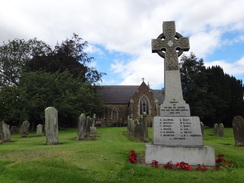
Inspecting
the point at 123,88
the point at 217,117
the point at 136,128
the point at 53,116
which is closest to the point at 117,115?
the point at 123,88

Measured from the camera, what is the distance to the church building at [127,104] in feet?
115

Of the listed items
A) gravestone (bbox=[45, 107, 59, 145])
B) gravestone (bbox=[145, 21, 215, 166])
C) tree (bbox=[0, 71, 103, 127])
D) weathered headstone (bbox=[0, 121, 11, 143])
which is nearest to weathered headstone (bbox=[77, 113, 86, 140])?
gravestone (bbox=[45, 107, 59, 145])

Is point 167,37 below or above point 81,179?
above

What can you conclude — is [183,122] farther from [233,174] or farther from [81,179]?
[81,179]

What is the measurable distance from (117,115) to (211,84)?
1956 centimetres

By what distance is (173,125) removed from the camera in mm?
5492

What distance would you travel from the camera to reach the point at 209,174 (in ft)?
13.9

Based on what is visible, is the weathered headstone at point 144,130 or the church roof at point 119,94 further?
the church roof at point 119,94

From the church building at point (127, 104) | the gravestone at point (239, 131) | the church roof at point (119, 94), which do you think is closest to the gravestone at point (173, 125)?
the gravestone at point (239, 131)

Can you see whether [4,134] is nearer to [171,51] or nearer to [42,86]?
[171,51]

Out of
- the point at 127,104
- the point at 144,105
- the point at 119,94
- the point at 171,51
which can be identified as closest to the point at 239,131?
the point at 171,51

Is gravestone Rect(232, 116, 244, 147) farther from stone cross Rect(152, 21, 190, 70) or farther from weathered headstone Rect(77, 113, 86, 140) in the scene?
weathered headstone Rect(77, 113, 86, 140)

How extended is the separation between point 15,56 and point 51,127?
27.7 m

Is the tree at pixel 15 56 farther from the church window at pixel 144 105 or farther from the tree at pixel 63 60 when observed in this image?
the church window at pixel 144 105
